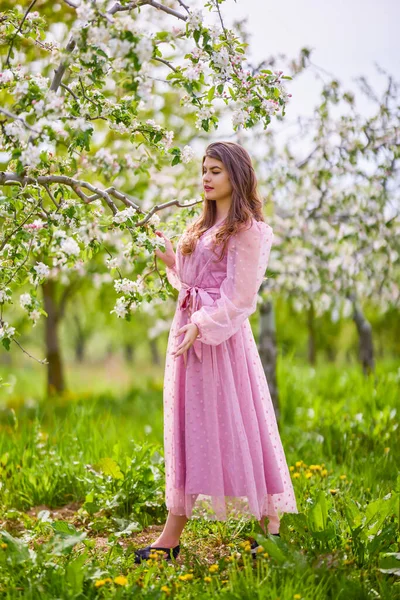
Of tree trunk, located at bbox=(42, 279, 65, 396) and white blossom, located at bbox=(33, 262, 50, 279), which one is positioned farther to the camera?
tree trunk, located at bbox=(42, 279, 65, 396)

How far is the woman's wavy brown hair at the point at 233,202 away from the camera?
2.88 m

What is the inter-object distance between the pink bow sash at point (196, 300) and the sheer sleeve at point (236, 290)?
0.07 meters

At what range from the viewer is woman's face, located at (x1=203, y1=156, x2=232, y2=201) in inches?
117

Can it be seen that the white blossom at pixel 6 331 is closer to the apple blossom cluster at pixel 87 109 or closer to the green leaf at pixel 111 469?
the apple blossom cluster at pixel 87 109

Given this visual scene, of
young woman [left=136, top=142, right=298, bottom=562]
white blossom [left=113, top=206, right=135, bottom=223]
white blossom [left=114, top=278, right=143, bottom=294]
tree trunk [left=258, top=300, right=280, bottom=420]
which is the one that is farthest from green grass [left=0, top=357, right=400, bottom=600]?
white blossom [left=113, top=206, right=135, bottom=223]

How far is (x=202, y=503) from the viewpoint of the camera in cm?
292

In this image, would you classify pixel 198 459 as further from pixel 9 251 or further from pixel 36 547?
pixel 9 251

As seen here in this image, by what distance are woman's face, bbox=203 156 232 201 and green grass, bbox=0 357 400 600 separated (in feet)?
4.90

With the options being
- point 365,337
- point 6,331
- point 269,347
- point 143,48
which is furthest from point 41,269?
point 365,337

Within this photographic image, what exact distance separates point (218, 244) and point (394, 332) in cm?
1669

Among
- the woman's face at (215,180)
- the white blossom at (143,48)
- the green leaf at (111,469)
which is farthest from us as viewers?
the green leaf at (111,469)

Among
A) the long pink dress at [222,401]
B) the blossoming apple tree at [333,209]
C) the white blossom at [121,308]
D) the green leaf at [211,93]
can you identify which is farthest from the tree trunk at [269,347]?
the green leaf at [211,93]

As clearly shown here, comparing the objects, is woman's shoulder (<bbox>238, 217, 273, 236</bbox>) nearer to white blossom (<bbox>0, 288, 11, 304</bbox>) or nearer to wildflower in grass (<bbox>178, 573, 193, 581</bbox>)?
white blossom (<bbox>0, 288, 11, 304</bbox>)

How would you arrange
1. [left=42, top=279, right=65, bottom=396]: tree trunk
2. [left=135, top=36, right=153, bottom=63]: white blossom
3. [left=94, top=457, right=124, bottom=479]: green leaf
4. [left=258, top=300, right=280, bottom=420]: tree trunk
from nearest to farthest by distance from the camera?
[left=135, top=36, right=153, bottom=63]: white blossom → [left=94, top=457, right=124, bottom=479]: green leaf → [left=258, top=300, right=280, bottom=420]: tree trunk → [left=42, top=279, right=65, bottom=396]: tree trunk
